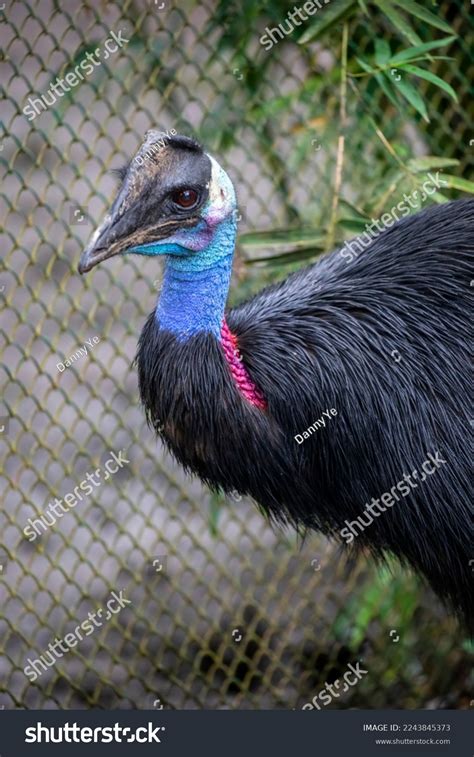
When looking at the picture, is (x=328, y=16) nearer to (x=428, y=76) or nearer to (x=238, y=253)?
(x=428, y=76)

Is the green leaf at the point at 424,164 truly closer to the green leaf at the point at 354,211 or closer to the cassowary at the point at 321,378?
the green leaf at the point at 354,211

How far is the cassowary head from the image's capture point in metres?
1.81

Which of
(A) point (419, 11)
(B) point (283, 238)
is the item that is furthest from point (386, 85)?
(B) point (283, 238)

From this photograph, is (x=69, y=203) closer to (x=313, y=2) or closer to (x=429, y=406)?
(x=313, y=2)

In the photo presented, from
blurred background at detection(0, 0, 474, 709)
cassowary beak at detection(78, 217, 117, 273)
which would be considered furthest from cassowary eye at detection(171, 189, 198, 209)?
blurred background at detection(0, 0, 474, 709)

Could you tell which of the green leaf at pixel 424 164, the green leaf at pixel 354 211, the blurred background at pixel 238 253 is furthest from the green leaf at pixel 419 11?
the green leaf at pixel 354 211

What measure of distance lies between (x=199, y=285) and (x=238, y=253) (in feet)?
3.11

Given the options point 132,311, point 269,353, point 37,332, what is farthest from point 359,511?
point 132,311

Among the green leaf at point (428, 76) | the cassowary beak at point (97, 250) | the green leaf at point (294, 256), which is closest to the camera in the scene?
the cassowary beak at point (97, 250)

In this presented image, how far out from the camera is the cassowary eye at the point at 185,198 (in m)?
1.87

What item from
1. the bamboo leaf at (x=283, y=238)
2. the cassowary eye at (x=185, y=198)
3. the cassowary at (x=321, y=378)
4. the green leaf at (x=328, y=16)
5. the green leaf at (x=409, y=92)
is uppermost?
the green leaf at (x=328, y=16)

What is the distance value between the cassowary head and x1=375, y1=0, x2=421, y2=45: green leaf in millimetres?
835

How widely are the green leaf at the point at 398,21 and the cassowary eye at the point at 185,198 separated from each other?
93 centimetres

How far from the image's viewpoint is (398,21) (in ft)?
8.59
